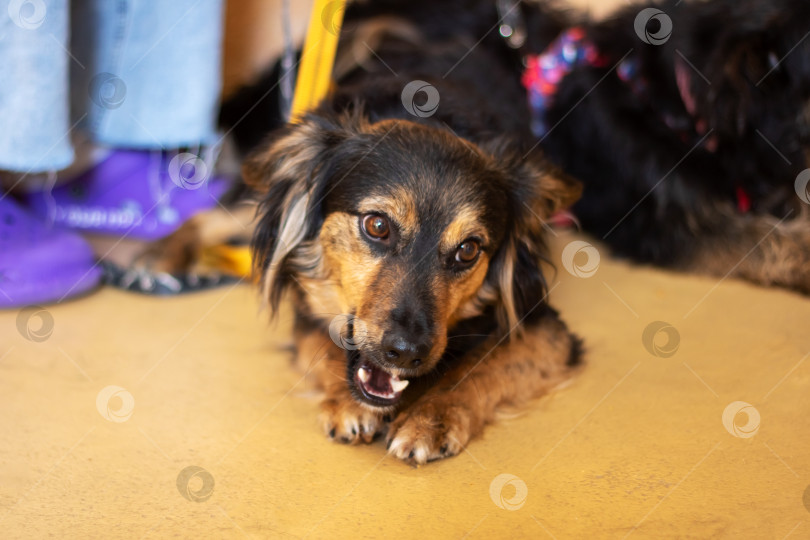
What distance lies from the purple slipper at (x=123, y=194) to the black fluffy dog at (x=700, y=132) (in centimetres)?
182

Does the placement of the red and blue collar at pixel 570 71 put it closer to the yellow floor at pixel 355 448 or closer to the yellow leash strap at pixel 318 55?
the yellow floor at pixel 355 448

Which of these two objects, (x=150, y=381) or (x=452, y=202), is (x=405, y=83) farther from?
(x=150, y=381)

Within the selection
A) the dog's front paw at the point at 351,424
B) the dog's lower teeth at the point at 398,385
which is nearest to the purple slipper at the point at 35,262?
the dog's front paw at the point at 351,424

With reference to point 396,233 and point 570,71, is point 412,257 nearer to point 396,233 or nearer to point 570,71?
point 396,233

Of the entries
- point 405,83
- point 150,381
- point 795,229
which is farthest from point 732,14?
point 150,381

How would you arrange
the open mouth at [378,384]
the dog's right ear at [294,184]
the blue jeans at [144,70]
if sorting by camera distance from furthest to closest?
1. the blue jeans at [144,70]
2. the dog's right ear at [294,184]
3. the open mouth at [378,384]

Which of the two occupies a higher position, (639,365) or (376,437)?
(639,365)

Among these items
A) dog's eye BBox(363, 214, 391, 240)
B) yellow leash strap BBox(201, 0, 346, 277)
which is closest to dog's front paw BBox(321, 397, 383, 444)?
dog's eye BBox(363, 214, 391, 240)

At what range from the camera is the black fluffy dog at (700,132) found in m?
2.86

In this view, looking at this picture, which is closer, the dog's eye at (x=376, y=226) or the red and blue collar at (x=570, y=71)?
the dog's eye at (x=376, y=226)

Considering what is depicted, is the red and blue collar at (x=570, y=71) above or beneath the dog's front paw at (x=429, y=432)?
above

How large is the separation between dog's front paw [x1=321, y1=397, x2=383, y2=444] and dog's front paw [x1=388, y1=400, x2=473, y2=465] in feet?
0.19

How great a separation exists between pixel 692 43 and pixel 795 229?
3.04ft

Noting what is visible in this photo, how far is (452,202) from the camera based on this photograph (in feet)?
6.33
